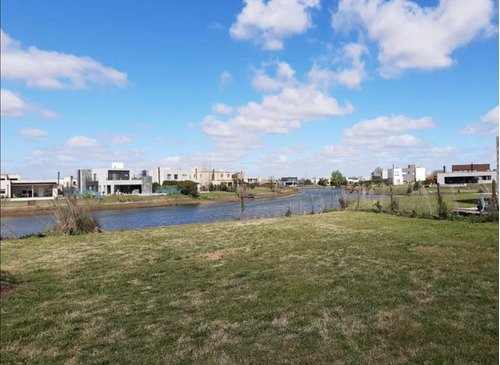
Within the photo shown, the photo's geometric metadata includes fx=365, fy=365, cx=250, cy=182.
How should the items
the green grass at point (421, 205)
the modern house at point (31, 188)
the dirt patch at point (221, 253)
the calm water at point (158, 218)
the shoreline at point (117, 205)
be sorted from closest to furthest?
the dirt patch at point (221, 253)
the green grass at point (421, 205)
the calm water at point (158, 218)
the shoreline at point (117, 205)
the modern house at point (31, 188)

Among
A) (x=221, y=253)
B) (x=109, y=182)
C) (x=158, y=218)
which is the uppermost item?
(x=109, y=182)

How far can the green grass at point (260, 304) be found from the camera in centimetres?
402

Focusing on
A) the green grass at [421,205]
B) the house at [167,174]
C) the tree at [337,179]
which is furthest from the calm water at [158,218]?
the tree at [337,179]

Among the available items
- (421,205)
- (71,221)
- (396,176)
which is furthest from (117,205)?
(396,176)

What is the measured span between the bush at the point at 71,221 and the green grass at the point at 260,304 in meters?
4.40

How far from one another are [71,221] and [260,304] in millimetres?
12161

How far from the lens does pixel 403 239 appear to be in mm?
10992

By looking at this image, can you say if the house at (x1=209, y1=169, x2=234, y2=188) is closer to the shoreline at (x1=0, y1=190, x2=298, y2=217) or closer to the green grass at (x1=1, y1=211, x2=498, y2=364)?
the shoreline at (x1=0, y1=190, x2=298, y2=217)

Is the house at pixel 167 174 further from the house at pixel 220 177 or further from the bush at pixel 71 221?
the bush at pixel 71 221

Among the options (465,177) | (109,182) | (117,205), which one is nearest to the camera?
(117,205)

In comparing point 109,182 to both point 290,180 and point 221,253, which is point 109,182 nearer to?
point 221,253

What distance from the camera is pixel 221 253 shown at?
9.96 m

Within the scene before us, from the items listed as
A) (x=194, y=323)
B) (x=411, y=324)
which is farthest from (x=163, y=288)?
(x=411, y=324)

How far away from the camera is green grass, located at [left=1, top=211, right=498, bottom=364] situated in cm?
402
